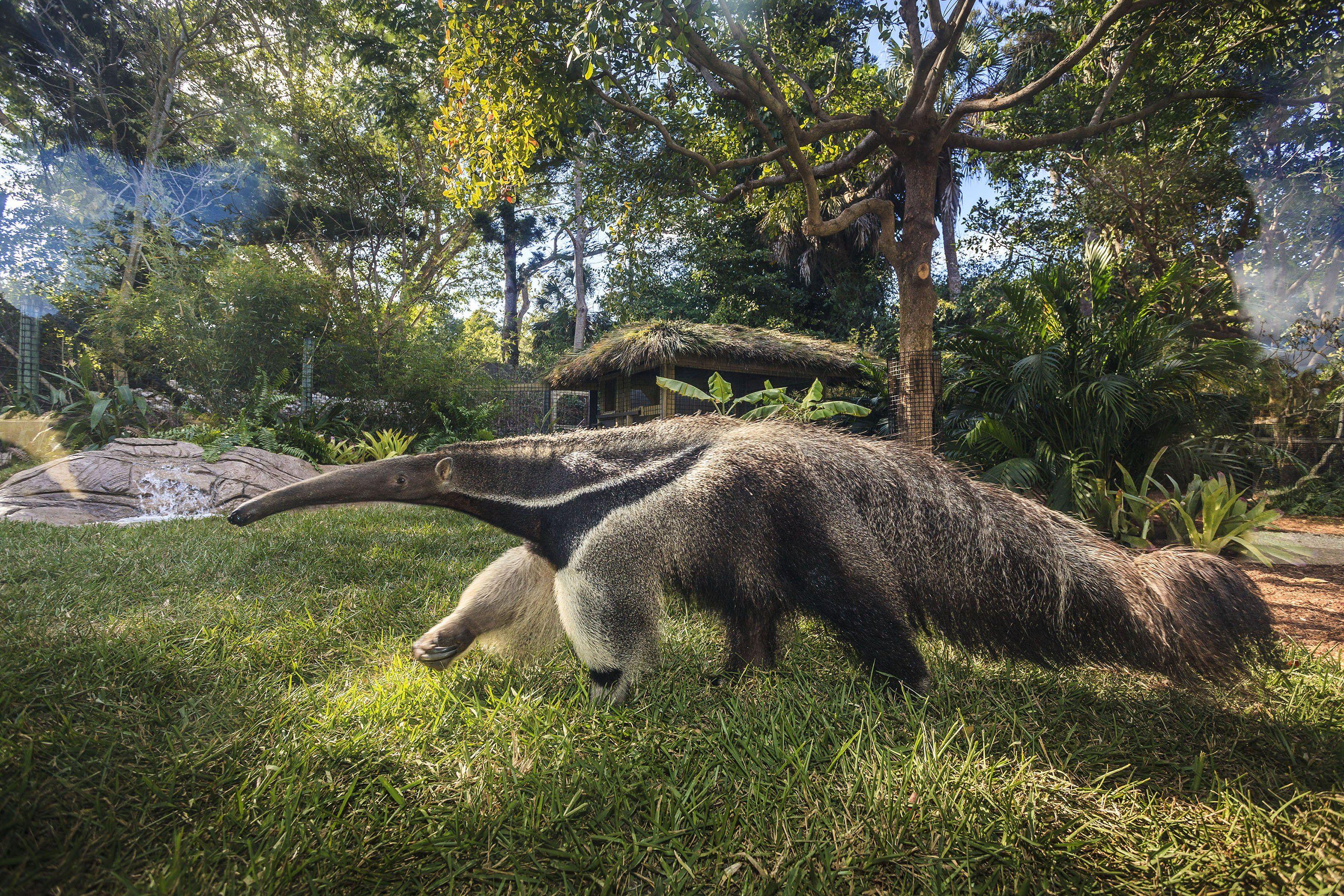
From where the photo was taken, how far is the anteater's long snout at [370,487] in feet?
6.79

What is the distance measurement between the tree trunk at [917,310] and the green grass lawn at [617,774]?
3.48 metres

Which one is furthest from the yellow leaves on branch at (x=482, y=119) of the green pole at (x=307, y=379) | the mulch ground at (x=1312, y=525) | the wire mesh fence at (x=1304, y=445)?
the wire mesh fence at (x=1304, y=445)

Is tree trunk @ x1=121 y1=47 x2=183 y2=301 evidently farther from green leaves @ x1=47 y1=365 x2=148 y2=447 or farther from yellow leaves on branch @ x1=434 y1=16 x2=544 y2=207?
yellow leaves on branch @ x1=434 y1=16 x2=544 y2=207

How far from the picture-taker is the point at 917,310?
5816 millimetres

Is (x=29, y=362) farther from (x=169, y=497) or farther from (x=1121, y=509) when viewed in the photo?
(x=1121, y=509)

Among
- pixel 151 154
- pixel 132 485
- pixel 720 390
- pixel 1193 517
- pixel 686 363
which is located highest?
pixel 151 154

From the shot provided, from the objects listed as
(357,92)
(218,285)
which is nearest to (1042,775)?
(218,285)

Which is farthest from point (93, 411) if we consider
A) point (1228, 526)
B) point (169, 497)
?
point (1228, 526)

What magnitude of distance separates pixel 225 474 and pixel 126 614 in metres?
4.95

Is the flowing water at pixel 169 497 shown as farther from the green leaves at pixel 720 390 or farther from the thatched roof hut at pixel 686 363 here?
the thatched roof hut at pixel 686 363

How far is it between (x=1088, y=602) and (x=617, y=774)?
5.08ft

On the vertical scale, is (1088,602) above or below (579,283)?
below

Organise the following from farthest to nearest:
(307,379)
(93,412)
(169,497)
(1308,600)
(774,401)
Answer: (307,379)
(93,412)
(774,401)
(169,497)
(1308,600)

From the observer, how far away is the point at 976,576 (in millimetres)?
2045
